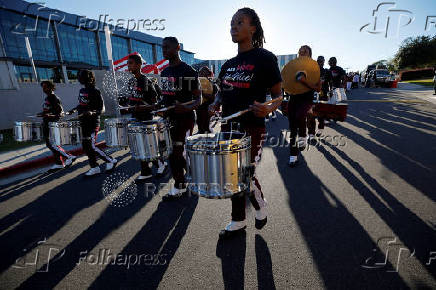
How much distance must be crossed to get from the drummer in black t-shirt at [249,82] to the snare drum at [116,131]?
6.31ft

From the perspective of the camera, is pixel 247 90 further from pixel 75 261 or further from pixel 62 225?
pixel 62 225

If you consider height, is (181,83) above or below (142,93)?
above

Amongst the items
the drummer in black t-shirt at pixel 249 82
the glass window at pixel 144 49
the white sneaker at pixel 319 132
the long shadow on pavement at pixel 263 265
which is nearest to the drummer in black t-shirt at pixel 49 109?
the drummer in black t-shirt at pixel 249 82

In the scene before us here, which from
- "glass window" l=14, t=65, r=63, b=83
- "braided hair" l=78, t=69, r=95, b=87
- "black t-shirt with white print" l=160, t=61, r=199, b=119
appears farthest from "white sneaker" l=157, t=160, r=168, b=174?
"glass window" l=14, t=65, r=63, b=83

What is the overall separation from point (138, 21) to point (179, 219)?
5496 millimetres

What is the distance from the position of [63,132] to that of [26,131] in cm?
103

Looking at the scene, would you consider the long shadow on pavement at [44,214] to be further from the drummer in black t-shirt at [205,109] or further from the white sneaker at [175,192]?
the drummer in black t-shirt at [205,109]

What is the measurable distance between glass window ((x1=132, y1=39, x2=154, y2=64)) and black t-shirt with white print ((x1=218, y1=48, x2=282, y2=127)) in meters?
39.2

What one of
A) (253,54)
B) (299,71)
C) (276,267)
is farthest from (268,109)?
(299,71)

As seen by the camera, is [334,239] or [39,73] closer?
[334,239]

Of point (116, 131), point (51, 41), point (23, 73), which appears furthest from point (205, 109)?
point (23, 73)

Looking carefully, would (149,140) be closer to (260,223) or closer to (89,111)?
(260,223)

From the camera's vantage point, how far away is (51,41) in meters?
27.5

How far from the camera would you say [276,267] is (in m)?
2.01
